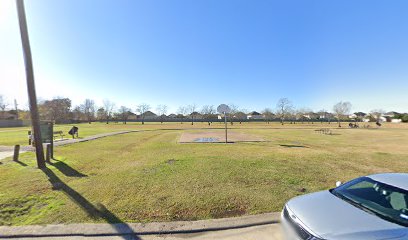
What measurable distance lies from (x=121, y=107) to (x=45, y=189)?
96.2 metres

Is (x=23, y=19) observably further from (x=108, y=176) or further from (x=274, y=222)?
(x=274, y=222)

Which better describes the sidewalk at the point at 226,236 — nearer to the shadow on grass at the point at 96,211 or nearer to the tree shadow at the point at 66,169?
the shadow on grass at the point at 96,211

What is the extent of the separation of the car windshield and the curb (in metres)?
1.42

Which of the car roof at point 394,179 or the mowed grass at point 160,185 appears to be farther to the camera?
the mowed grass at point 160,185

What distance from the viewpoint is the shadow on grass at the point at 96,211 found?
3756 millimetres

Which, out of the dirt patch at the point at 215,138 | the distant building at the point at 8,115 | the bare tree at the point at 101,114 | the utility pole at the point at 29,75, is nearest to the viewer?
the utility pole at the point at 29,75

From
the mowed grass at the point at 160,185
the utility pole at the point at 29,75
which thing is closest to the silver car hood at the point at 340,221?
the mowed grass at the point at 160,185

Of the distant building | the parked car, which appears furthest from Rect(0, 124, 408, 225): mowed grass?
the distant building

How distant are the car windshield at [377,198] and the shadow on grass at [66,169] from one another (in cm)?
767

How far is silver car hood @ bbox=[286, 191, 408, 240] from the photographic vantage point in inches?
92.0

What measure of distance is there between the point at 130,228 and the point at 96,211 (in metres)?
1.19

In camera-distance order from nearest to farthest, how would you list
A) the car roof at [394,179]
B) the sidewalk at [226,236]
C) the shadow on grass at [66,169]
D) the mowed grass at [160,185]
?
1. the car roof at [394,179]
2. the sidewalk at [226,236]
3. the mowed grass at [160,185]
4. the shadow on grass at [66,169]

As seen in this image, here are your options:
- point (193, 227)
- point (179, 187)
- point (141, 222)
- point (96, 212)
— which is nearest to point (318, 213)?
point (193, 227)

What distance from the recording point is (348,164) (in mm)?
8914
